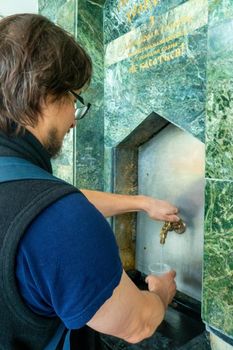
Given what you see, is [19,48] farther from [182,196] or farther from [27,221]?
[182,196]

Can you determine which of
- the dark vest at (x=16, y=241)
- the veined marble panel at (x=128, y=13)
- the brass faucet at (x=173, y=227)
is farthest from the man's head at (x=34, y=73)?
the brass faucet at (x=173, y=227)

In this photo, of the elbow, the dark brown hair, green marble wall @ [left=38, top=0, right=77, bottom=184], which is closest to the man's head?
the dark brown hair

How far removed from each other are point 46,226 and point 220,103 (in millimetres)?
581

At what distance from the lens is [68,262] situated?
50 cm

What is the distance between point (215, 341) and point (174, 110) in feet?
2.55

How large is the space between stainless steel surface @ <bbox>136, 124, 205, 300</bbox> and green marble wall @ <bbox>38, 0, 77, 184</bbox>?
0.35 metres

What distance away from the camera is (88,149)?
1.55 meters

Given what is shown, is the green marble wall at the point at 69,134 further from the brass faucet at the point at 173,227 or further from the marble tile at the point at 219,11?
the marble tile at the point at 219,11

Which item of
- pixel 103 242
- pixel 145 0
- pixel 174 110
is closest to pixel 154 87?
pixel 174 110

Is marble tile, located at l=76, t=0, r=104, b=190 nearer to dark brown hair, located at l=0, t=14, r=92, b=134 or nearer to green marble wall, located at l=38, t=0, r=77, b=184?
green marble wall, located at l=38, t=0, r=77, b=184

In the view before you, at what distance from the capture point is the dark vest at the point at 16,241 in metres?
0.50

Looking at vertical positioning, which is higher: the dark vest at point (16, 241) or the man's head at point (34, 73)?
the man's head at point (34, 73)

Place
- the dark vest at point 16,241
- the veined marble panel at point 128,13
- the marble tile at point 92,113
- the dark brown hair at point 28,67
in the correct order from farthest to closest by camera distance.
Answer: the marble tile at point 92,113 → the veined marble panel at point 128,13 → the dark brown hair at point 28,67 → the dark vest at point 16,241

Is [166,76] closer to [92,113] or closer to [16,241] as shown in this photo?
[92,113]
